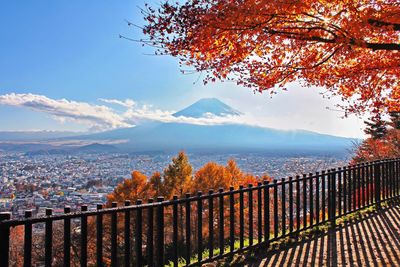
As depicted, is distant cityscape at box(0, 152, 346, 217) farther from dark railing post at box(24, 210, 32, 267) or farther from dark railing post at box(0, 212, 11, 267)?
dark railing post at box(0, 212, 11, 267)

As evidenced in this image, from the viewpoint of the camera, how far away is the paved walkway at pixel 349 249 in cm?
565

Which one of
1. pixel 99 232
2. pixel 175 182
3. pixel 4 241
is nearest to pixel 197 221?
pixel 99 232

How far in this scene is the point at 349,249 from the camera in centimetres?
625

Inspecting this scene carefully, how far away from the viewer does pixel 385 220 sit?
8359 millimetres

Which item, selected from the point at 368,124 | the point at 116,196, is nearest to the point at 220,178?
the point at 116,196

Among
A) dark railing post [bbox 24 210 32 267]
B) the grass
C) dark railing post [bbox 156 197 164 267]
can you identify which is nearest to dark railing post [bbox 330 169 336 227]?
the grass

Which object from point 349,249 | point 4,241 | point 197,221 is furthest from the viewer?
point 349,249

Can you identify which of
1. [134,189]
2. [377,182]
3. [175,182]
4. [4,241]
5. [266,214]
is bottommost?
[134,189]

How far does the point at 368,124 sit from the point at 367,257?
115ft

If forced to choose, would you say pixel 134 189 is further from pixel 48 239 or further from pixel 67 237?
pixel 48 239

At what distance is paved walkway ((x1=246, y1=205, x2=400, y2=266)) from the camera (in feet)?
18.5

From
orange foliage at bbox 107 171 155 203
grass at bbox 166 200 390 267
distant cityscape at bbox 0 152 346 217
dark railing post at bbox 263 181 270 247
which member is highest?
dark railing post at bbox 263 181 270 247

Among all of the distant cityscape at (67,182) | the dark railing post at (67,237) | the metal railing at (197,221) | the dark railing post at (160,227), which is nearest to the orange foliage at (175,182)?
the distant cityscape at (67,182)

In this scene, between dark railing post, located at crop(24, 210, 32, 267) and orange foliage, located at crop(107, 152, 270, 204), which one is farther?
orange foliage, located at crop(107, 152, 270, 204)
